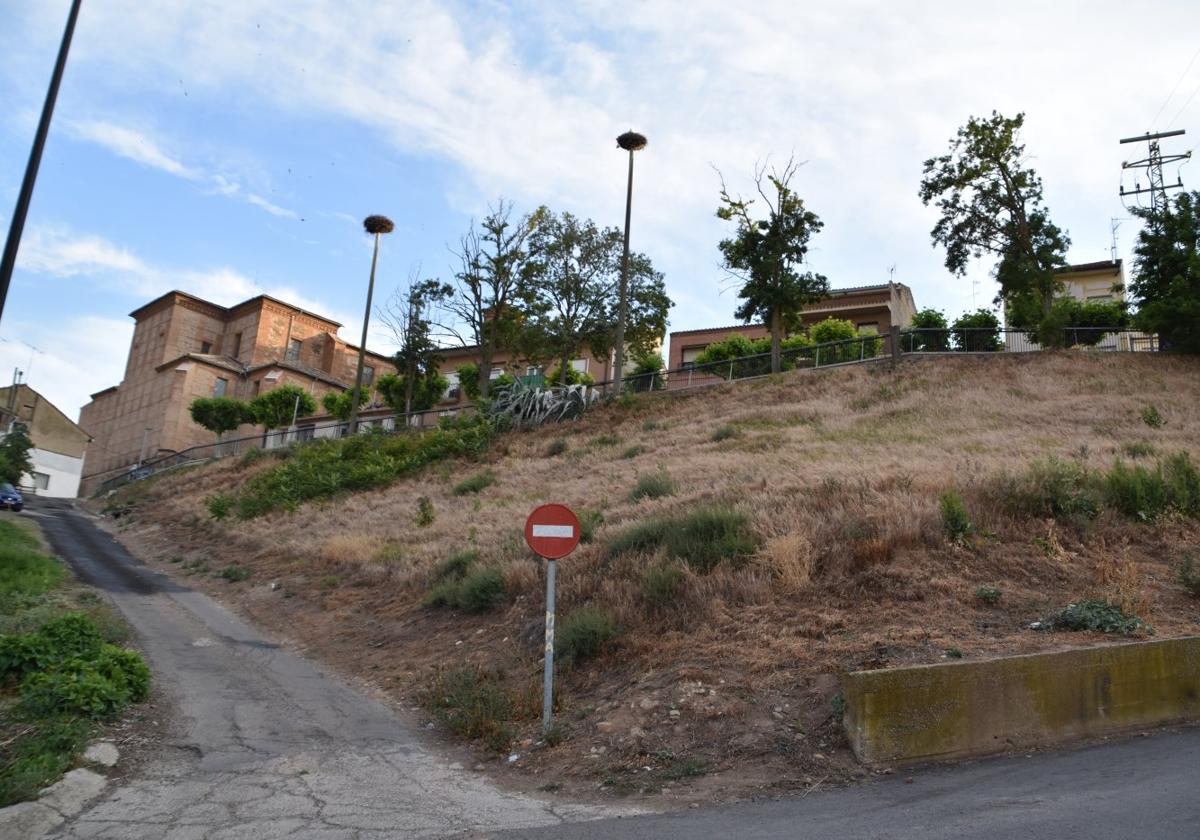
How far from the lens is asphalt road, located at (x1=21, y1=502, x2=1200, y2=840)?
220 inches

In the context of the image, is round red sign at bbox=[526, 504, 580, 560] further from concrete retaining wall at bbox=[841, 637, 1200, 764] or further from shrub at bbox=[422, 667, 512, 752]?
concrete retaining wall at bbox=[841, 637, 1200, 764]

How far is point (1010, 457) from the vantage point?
16875mm

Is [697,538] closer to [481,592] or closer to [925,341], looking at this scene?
[481,592]

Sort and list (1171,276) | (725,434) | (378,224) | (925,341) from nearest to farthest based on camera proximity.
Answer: (725,434), (1171,276), (925,341), (378,224)

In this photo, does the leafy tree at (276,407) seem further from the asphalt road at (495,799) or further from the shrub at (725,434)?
the asphalt road at (495,799)

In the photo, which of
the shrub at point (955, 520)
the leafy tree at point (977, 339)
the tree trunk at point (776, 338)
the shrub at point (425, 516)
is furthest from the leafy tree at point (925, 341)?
the shrub at point (955, 520)

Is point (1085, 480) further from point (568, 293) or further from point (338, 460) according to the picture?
point (568, 293)

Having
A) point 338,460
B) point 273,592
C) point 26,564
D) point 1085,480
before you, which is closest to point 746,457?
point 1085,480

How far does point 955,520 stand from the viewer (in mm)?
11438

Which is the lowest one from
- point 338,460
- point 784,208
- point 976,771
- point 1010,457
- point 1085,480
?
point 976,771

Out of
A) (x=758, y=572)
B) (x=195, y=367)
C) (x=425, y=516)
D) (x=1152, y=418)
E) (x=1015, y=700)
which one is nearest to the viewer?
Answer: (x=1015, y=700)

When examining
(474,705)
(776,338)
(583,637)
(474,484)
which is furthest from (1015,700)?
(776,338)

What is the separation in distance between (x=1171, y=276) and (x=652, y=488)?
2766cm

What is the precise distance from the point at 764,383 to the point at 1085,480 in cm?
2260
